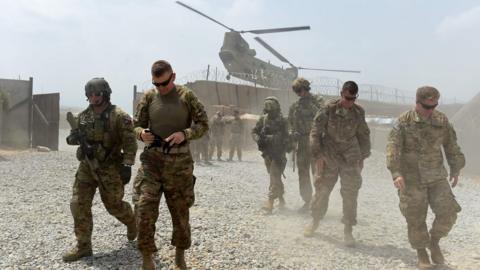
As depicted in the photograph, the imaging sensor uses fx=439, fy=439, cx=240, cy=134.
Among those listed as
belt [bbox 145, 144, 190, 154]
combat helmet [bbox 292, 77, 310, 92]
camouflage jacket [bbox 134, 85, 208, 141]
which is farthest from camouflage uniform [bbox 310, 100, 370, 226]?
belt [bbox 145, 144, 190, 154]

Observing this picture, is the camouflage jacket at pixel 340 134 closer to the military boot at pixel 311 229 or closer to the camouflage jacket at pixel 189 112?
the military boot at pixel 311 229

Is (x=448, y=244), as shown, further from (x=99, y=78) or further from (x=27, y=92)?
(x=27, y=92)

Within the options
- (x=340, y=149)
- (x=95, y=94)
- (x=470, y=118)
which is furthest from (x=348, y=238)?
(x=470, y=118)

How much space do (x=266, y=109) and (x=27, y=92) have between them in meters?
13.2

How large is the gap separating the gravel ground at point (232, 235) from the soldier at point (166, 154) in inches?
22.4

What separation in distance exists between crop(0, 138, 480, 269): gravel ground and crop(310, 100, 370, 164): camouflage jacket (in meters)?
1.11

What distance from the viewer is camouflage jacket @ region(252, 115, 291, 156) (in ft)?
23.9

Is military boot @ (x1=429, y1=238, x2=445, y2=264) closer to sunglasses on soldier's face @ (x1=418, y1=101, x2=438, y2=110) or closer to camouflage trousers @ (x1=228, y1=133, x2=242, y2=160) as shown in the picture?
sunglasses on soldier's face @ (x1=418, y1=101, x2=438, y2=110)

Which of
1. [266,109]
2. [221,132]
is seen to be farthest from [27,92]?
[266,109]

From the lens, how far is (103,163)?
14.9 feet

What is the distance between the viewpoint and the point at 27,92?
56.3ft

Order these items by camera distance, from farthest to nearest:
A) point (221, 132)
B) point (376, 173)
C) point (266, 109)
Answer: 1. point (221, 132)
2. point (376, 173)
3. point (266, 109)

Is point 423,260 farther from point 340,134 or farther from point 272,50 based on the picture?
point 272,50

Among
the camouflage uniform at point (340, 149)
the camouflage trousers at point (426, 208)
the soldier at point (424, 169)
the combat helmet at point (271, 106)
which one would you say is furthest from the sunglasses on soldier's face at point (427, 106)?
the combat helmet at point (271, 106)
